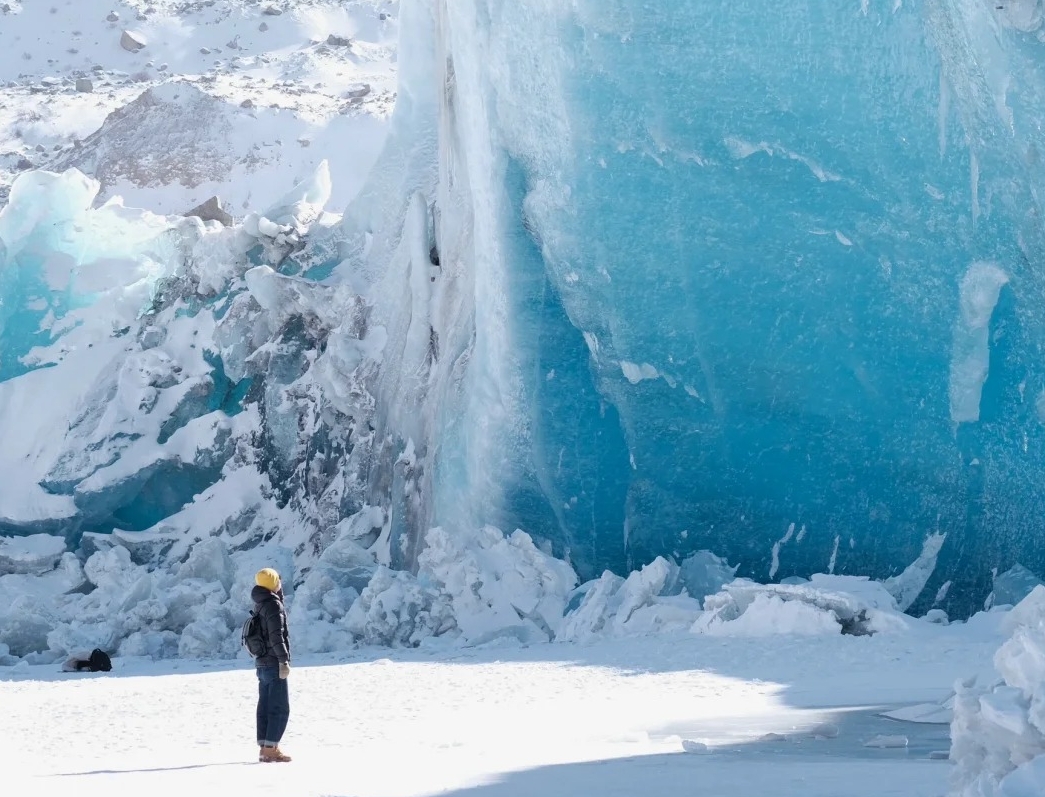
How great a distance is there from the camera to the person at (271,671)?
3.98 meters

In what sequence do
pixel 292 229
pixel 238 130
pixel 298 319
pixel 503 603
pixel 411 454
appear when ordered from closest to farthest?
pixel 503 603, pixel 411 454, pixel 298 319, pixel 292 229, pixel 238 130

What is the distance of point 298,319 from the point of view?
36.0 feet

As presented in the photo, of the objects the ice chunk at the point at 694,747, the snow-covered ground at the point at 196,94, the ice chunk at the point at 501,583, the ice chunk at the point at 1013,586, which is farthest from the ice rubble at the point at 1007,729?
the snow-covered ground at the point at 196,94

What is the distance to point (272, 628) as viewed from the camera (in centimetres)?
421

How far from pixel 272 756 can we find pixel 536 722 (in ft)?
3.26

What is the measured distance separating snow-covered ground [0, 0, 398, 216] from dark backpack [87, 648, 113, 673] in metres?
15.5

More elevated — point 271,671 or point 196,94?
point 196,94

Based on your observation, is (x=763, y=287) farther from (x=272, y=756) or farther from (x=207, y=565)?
(x=272, y=756)

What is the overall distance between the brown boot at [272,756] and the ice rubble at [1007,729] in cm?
197

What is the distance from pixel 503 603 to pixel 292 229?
489 cm

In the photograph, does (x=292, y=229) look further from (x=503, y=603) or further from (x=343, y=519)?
(x=503, y=603)

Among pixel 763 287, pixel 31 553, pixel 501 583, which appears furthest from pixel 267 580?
pixel 31 553

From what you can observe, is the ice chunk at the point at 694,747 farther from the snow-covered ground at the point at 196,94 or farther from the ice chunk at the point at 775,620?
the snow-covered ground at the point at 196,94

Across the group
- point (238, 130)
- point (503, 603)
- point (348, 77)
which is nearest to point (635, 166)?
point (503, 603)
